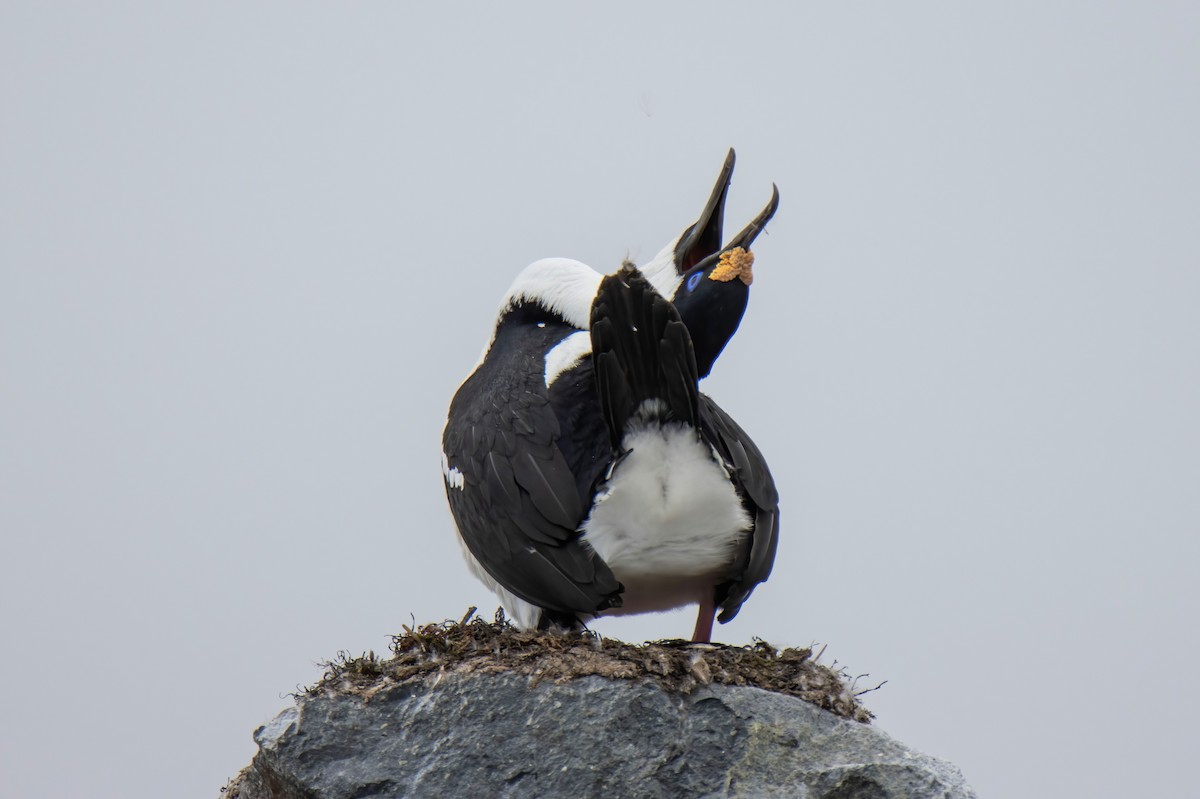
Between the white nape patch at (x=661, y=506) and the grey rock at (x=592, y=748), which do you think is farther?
the white nape patch at (x=661, y=506)

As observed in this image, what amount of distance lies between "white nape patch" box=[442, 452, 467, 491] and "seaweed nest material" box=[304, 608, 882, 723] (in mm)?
498

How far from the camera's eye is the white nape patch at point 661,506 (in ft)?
14.9

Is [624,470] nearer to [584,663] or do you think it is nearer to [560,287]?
[584,663]

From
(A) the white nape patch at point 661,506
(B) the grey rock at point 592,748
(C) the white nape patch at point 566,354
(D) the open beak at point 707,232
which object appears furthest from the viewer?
(D) the open beak at point 707,232

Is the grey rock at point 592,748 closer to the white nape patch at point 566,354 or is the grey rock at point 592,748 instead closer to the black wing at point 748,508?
the black wing at point 748,508

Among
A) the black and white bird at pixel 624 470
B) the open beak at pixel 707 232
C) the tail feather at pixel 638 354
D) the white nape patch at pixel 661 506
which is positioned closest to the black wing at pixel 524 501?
the black and white bird at pixel 624 470

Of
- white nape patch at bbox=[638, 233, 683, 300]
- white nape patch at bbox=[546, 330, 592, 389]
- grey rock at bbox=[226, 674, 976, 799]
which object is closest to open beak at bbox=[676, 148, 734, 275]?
white nape patch at bbox=[638, 233, 683, 300]

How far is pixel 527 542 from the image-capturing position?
14.9 ft

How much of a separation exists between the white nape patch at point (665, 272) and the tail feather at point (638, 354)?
0.59 meters

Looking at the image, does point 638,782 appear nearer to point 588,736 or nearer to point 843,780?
point 588,736

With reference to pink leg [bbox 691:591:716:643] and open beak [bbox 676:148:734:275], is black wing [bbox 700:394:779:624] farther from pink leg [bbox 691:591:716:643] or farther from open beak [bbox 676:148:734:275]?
open beak [bbox 676:148:734:275]

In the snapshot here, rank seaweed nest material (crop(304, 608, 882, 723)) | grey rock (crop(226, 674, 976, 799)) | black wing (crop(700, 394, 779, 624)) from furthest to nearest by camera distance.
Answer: black wing (crop(700, 394, 779, 624)), seaweed nest material (crop(304, 608, 882, 723)), grey rock (crop(226, 674, 976, 799))

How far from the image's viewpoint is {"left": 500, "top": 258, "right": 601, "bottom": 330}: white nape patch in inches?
210

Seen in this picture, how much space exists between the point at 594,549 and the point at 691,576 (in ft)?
1.39
